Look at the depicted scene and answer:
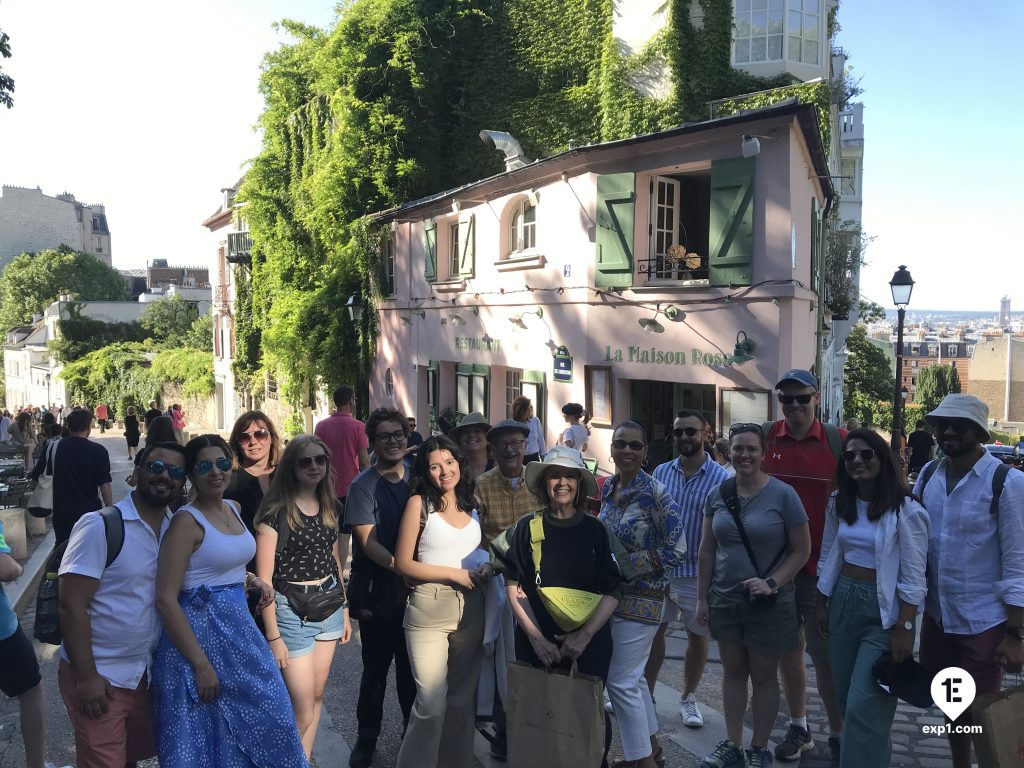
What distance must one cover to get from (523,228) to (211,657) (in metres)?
11.8

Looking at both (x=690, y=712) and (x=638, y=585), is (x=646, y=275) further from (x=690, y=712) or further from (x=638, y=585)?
(x=638, y=585)

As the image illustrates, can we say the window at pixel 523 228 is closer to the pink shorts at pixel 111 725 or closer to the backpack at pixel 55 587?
the backpack at pixel 55 587

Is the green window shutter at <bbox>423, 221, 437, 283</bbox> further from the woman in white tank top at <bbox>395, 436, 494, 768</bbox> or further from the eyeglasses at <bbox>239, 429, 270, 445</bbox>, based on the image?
the woman in white tank top at <bbox>395, 436, 494, 768</bbox>

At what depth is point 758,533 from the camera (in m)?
4.18

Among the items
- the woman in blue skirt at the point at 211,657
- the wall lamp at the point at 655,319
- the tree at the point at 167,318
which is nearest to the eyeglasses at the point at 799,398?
the woman in blue skirt at the point at 211,657

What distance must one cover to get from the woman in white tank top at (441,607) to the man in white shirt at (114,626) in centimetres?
118

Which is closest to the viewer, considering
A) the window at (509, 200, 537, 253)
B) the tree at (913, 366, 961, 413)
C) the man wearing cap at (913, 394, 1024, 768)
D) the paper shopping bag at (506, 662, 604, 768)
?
the paper shopping bag at (506, 662, 604, 768)

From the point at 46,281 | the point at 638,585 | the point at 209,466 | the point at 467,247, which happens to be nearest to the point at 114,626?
the point at 209,466

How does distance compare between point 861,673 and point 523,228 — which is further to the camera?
point 523,228

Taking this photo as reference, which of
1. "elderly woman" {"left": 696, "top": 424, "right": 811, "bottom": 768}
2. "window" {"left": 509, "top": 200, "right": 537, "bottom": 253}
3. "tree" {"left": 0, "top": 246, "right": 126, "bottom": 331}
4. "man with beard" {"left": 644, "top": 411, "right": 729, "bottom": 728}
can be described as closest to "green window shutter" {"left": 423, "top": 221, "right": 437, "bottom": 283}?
"window" {"left": 509, "top": 200, "right": 537, "bottom": 253}

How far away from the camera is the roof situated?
10008 millimetres

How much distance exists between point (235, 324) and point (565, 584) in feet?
86.8

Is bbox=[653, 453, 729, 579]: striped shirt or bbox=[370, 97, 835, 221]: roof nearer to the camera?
bbox=[653, 453, 729, 579]: striped shirt

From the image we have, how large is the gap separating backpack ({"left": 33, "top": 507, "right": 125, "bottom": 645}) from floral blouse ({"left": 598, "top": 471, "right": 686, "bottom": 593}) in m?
2.16
